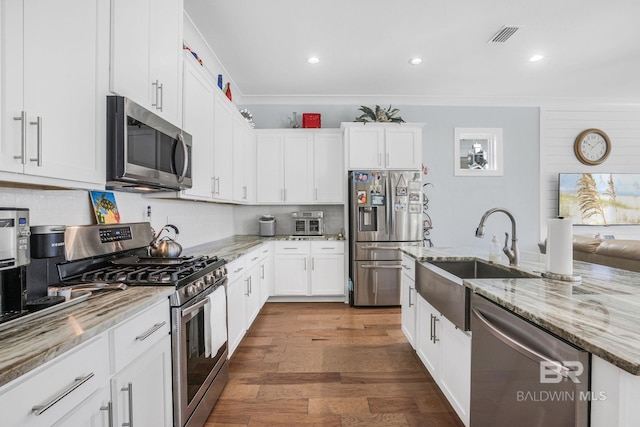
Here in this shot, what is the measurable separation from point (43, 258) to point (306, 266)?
3164 mm

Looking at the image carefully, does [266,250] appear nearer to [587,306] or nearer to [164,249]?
[164,249]

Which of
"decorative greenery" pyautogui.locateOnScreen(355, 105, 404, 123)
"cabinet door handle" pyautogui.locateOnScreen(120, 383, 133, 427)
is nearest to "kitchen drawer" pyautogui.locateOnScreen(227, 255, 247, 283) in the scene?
"cabinet door handle" pyautogui.locateOnScreen(120, 383, 133, 427)

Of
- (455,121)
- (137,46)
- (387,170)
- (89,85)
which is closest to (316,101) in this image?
(387,170)

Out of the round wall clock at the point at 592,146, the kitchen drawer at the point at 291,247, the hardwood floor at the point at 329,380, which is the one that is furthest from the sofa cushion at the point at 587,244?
the kitchen drawer at the point at 291,247

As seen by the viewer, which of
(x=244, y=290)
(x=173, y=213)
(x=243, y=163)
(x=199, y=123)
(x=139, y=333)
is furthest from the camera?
(x=243, y=163)

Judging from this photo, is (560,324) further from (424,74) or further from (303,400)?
(424,74)

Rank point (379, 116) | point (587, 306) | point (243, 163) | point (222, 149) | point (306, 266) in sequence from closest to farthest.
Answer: point (587, 306) → point (222, 149) → point (243, 163) → point (306, 266) → point (379, 116)

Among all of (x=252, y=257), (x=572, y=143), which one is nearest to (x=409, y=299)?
(x=252, y=257)

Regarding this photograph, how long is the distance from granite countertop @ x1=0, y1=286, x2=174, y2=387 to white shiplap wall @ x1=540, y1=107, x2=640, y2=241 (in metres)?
5.60

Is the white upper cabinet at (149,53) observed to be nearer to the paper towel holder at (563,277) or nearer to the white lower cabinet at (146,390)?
the white lower cabinet at (146,390)

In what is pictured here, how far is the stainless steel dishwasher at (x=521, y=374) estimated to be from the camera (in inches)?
33.4

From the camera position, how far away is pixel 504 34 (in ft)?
10.2

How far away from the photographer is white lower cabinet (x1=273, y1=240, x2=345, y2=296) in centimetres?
428

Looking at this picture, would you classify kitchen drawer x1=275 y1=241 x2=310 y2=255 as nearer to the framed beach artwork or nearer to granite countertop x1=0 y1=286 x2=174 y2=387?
the framed beach artwork
